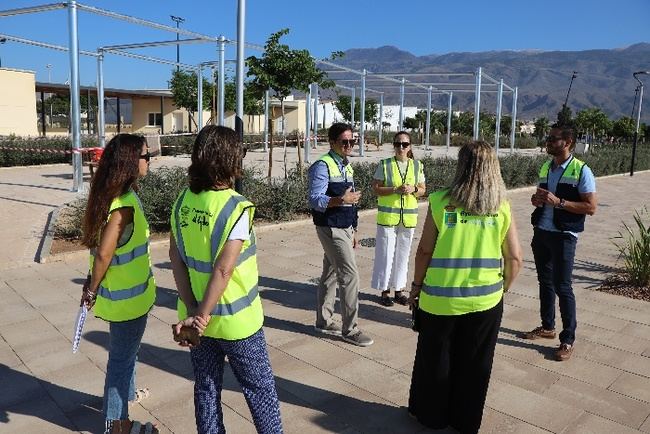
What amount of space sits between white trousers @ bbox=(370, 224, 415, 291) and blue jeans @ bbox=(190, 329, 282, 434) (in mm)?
2994

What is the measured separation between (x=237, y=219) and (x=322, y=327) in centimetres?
262

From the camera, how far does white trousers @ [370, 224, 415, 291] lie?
5.42 meters

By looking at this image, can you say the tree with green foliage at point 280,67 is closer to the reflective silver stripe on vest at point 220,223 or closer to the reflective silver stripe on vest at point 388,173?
the reflective silver stripe on vest at point 388,173

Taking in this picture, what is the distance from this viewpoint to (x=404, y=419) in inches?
134

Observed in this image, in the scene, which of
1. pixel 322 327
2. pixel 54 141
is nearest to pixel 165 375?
pixel 322 327

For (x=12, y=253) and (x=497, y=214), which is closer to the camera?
(x=497, y=214)

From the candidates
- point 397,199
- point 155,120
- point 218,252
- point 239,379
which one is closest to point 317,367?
point 239,379

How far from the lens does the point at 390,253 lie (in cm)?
543

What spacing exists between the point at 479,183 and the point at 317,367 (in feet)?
6.42

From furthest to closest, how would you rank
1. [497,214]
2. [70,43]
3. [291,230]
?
[70,43] → [291,230] → [497,214]

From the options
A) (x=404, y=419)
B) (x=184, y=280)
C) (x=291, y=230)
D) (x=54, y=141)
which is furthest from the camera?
(x=54, y=141)

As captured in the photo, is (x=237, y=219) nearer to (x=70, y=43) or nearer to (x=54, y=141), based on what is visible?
(x=70, y=43)

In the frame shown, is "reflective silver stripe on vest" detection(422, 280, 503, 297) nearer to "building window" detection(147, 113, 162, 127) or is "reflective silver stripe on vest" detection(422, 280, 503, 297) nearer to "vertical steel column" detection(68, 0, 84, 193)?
"vertical steel column" detection(68, 0, 84, 193)

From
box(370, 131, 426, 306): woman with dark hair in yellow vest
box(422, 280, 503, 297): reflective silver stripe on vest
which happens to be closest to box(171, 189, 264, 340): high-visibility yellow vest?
box(422, 280, 503, 297): reflective silver stripe on vest
